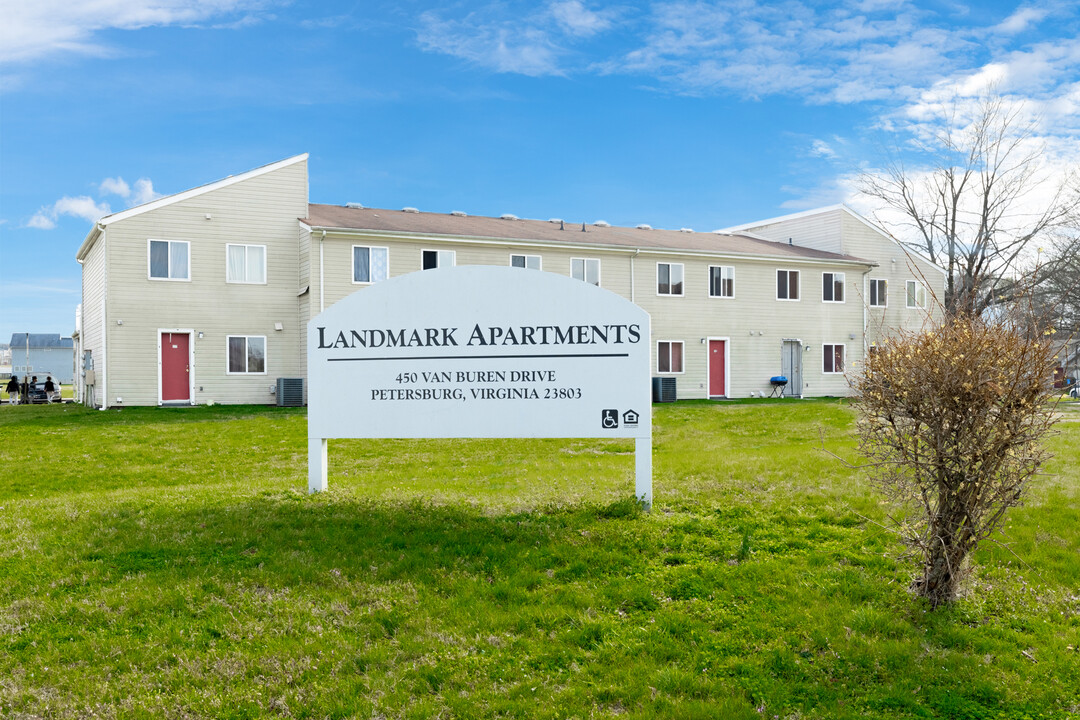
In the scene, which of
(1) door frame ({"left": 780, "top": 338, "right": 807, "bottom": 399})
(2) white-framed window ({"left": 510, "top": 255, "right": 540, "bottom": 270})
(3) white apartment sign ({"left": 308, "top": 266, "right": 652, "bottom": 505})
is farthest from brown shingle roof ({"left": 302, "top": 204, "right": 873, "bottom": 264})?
(3) white apartment sign ({"left": 308, "top": 266, "right": 652, "bottom": 505})

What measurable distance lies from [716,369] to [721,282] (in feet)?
11.1

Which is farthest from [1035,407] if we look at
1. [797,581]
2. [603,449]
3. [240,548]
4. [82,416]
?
[82,416]

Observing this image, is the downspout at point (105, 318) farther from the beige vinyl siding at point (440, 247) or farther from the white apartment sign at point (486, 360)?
the white apartment sign at point (486, 360)

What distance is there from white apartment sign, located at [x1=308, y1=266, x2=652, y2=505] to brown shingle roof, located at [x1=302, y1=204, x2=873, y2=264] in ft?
56.1

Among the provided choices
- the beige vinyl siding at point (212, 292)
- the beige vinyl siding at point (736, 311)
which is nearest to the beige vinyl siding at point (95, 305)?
the beige vinyl siding at point (212, 292)

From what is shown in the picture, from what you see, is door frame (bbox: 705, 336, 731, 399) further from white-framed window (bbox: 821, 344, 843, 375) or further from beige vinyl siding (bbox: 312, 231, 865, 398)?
white-framed window (bbox: 821, 344, 843, 375)

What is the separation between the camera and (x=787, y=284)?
31.5 m

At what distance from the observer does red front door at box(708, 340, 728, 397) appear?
98.6 feet

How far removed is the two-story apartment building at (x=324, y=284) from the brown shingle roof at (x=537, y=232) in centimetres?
12

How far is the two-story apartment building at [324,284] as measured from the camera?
24.6 m

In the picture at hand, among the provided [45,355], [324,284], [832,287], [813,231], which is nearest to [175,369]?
[324,284]

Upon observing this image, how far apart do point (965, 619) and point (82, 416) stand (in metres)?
21.5

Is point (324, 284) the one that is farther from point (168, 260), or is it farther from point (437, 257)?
point (168, 260)

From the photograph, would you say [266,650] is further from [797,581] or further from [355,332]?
[355,332]
